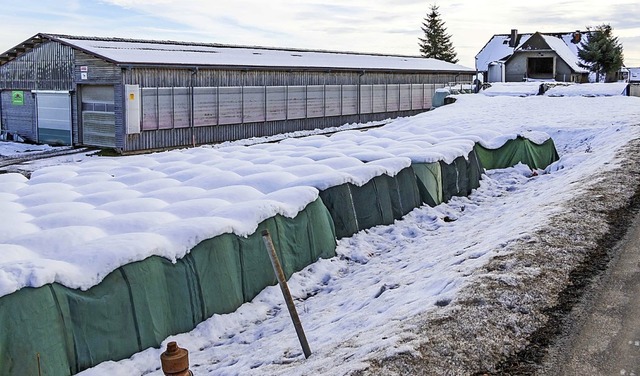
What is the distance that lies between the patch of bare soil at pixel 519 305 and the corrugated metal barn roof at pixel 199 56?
20.9 metres

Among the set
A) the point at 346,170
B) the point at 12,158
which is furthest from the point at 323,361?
the point at 12,158

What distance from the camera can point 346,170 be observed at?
595 inches

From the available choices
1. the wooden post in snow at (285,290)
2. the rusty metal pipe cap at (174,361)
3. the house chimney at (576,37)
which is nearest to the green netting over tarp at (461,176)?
the wooden post in snow at (285,290)

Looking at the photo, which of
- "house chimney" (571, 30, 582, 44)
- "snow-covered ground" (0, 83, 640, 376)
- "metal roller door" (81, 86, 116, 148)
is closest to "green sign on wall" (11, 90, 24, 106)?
"metal roller door" (81, 86, 116, 148)

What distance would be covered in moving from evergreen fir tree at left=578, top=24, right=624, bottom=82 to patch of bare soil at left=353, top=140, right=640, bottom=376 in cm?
6294

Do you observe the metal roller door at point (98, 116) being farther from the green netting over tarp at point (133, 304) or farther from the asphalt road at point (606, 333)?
the asphalt road at point (606, 333)

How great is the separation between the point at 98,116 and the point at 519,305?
24890 millimetres

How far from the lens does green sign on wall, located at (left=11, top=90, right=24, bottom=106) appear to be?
33469 millimetres

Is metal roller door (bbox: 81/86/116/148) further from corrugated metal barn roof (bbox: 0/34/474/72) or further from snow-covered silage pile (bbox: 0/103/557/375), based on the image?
snow-covered silage pile (bbox: 0/103/557/375)

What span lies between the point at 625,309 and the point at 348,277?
213 inches

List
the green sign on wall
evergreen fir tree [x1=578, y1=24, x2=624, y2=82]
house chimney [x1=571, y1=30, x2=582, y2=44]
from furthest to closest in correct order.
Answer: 1. house chimney [x1=571, y1=30, x2=582, y2=44]
2. evergreen fir tree [x1=578, y1=24, x2=624, y2=82]
3. the green sign on wall

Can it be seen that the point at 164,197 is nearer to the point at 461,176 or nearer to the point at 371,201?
the point at 371,201

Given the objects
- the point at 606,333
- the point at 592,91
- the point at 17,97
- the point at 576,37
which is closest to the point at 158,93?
the point at 17,97

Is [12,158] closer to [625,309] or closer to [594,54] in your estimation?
[625,309]
